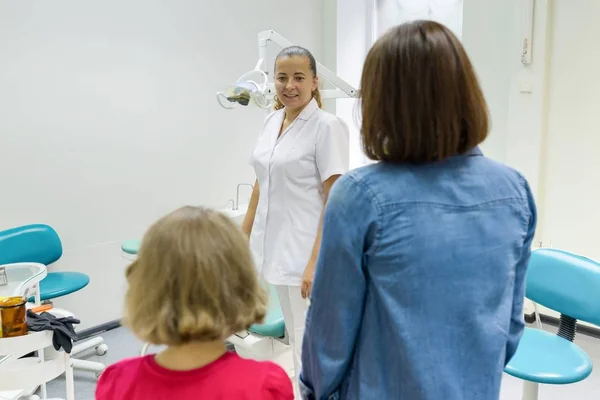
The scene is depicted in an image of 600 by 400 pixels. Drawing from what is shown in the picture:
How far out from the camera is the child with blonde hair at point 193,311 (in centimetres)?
78

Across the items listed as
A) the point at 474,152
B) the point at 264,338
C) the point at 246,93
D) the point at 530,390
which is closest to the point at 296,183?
the point at 246,93

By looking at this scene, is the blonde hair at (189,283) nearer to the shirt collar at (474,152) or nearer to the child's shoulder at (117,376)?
the child's shoulder at (117,376)

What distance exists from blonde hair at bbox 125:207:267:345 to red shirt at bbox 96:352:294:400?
0.16 feet

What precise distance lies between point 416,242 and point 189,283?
34 cm

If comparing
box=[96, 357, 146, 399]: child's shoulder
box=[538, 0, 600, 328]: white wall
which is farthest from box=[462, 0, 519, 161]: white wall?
box=[96, 357, 146, 399]: child's shoulder

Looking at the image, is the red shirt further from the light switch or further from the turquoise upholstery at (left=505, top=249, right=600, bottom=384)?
the light switch

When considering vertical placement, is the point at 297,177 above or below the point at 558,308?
above

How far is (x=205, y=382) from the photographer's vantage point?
0.80m

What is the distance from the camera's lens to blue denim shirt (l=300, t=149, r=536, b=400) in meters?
0.81

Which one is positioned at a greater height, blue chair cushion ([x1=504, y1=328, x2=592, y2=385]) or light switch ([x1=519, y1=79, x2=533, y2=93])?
light switch ([x1=519, y1=79, x2=533, y2=93])

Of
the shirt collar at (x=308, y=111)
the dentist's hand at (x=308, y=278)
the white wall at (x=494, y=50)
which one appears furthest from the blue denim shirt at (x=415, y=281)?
the white wall at (x=494, y=50)

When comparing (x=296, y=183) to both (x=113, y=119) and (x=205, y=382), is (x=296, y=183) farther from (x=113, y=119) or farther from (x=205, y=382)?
(x=113, y=119)

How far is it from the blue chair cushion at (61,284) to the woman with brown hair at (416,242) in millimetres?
1870

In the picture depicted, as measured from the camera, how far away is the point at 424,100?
32.0 inches
